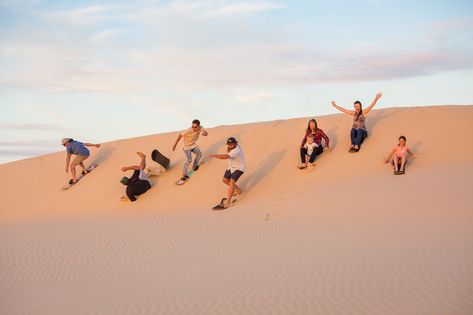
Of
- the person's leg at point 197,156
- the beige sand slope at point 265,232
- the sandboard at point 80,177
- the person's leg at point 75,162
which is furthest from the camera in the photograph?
the sandboard at point 80,177

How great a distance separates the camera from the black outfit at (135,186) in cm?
1302

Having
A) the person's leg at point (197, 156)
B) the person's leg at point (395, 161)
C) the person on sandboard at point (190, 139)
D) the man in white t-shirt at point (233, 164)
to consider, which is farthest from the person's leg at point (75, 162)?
the person's leg at point (395, 161)

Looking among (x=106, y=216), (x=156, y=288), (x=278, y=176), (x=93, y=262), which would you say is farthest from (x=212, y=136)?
(x=156, y=288)

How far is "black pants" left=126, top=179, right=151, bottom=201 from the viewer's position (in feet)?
42.7

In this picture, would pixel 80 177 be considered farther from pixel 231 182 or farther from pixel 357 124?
pixel 357 124

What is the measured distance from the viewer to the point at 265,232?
9.50m

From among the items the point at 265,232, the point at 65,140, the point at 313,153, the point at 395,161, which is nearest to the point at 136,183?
the point at 65,140

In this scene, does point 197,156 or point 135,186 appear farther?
point 197,156

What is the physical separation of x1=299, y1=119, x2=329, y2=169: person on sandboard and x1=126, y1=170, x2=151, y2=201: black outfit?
4.25 meters

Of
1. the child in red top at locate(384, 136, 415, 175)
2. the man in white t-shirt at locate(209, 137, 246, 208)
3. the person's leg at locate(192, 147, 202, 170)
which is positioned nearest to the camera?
the man in white t-shirt at locate(209, 137, 246, 208)

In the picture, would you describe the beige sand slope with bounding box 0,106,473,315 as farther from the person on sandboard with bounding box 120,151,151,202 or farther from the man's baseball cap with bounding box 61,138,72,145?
→ the man's baseball cap with bounding box 61,138,72,145

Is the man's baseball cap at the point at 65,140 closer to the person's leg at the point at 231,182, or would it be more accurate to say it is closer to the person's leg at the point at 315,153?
the person's leg at the point at 231,182

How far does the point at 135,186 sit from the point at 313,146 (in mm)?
4843

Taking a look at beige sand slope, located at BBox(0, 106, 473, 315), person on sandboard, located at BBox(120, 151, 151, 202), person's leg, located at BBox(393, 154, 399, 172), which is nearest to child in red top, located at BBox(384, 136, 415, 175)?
person's leg, located at BBox(393, 154, 399, 172)
